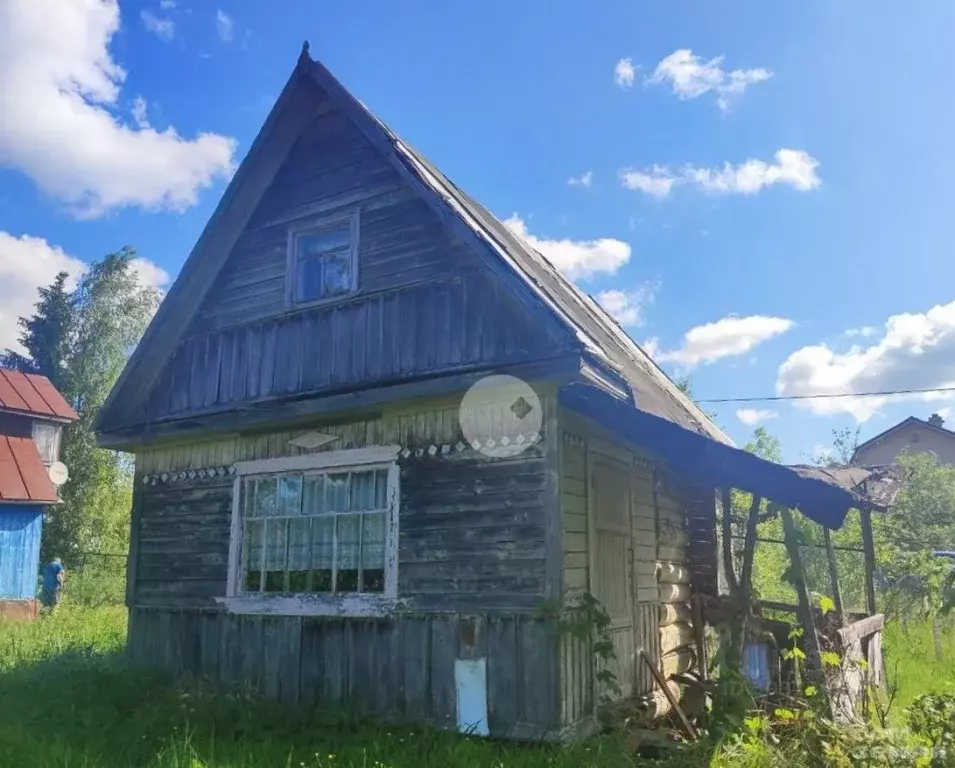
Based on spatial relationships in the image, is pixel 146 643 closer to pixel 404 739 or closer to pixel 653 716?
pixel 404 739

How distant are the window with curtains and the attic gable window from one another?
1997 millimetres

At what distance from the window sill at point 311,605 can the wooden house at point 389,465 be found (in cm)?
2

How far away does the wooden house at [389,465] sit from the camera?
6773 millimetres

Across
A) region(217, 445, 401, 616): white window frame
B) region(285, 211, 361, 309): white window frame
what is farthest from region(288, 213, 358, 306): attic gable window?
region(217, 445, 401, 616): white window frame

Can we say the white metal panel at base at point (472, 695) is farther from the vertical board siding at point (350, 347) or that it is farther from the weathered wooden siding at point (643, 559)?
the vertical board siding at point (350, 347)

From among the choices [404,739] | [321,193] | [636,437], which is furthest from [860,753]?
[321,193]

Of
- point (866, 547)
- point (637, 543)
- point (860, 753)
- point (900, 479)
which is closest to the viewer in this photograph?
point (860, 753)

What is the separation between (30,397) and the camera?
22703 mm


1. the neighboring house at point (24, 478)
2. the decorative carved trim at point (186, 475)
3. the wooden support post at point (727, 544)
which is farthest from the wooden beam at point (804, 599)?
the neighboring house at point (24, 478)

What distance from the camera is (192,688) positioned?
26.5 ft

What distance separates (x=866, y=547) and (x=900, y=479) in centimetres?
216

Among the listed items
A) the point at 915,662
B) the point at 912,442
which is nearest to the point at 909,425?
the point at 912,442

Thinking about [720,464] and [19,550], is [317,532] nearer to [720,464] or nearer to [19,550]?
[720,464]

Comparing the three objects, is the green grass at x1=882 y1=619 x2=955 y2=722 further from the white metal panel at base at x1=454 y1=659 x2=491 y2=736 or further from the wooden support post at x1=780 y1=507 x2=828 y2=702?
the white metal panel at base at x1=454 y1=659 x2=491 y2=736
